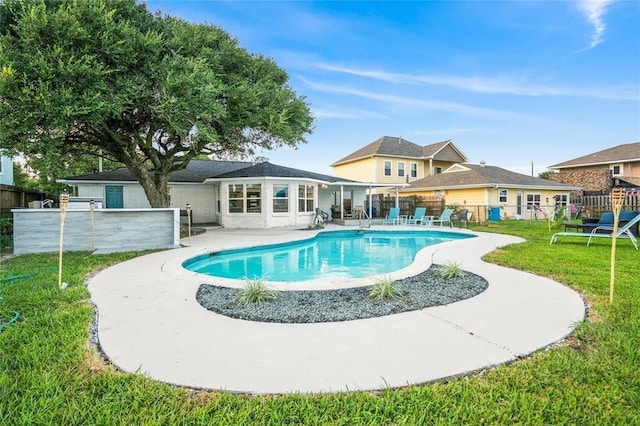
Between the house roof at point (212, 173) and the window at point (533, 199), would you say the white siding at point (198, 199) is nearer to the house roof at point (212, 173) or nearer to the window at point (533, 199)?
the house roof at point (212, 173)

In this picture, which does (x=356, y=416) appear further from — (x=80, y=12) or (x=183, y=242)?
(x=80, y=12)

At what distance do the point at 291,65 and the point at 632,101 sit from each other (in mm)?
18716

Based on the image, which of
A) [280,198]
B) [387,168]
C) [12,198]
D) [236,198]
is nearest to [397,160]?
[387,168]

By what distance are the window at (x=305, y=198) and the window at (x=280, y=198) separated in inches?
30.5

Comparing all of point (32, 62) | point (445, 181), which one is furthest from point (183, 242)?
point (445, 181)

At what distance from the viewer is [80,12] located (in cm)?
895

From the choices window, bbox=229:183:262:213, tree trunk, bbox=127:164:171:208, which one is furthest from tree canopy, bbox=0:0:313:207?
window, bbox=229:183:262:213

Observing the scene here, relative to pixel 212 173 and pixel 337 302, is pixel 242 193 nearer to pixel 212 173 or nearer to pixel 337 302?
pixel 212 173

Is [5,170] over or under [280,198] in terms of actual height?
over

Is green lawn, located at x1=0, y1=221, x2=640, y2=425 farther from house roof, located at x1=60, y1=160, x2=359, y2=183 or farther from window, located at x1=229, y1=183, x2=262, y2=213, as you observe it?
house roof, located at x1=60, y1=160, x2=359, y2=183

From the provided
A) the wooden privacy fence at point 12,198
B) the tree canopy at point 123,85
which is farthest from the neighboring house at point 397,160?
the wooden privacy fence at point 12,198

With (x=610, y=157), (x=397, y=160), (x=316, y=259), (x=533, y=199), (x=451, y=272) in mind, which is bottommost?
(x=316, y=259)

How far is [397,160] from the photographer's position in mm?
29078

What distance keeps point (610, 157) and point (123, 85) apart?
35.4 meters
